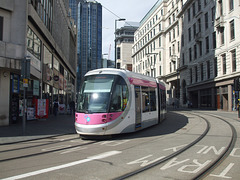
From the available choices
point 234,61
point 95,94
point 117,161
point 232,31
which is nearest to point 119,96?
point 95,94

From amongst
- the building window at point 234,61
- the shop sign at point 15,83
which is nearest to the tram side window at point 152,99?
the shop sign at point 15,83

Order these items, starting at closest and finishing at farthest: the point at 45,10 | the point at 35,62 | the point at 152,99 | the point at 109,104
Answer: the point at 109,104, the point at 152,99, the point at 35,62, the point at 45,10

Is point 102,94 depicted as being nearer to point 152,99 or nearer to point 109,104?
point 109,104

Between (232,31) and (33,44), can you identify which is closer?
(33,44)

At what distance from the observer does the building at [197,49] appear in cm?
2931

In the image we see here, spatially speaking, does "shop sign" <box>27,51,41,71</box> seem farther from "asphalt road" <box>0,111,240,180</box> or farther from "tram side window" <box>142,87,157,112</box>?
"asphalt road" <box>0,111,240,180</box>

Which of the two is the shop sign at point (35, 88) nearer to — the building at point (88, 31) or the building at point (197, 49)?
the building at point (197, 49)

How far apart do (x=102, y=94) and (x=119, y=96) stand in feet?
2.42

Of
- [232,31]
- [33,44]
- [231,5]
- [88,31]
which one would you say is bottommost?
[33,44]

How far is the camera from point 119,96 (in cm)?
938

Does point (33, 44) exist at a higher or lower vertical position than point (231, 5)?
lower

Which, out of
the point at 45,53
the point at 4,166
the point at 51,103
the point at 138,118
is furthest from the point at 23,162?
the point at 51,103

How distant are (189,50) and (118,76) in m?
36.6

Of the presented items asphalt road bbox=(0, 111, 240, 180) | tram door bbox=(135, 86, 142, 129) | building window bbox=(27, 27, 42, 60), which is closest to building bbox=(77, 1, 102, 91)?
building window bbox=(27, 27, 42, 60)
